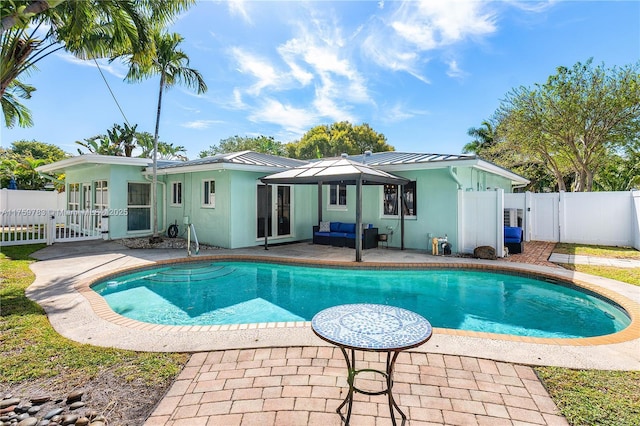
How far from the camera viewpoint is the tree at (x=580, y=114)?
15320 mm

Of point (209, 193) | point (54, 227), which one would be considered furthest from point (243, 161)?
point (54, 227)

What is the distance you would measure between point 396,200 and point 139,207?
10.8 metres

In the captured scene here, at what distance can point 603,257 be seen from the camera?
381 inches

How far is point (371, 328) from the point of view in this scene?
8.22 ft

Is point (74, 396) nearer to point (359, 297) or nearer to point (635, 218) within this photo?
point (359, 297)

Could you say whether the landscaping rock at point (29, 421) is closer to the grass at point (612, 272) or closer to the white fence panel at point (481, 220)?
the grass at point (612, 272)

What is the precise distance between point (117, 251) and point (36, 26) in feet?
21.7

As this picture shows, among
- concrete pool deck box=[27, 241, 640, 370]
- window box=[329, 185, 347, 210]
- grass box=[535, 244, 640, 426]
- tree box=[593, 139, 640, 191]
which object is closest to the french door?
window box=[329, 185, 347, 210]

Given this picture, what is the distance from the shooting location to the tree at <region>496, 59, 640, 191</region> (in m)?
15.3

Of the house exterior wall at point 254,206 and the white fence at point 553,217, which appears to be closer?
the white fence at point 553,217

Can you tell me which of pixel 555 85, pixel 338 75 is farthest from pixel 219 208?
pixel 555 85

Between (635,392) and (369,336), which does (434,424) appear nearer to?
(369,336)

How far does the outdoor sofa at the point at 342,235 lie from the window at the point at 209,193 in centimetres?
402

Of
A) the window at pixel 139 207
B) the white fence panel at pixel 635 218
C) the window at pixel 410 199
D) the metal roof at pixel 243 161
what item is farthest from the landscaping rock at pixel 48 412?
the white fence panel at pixel 635 218
